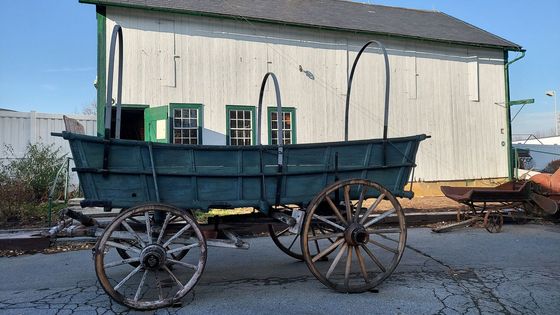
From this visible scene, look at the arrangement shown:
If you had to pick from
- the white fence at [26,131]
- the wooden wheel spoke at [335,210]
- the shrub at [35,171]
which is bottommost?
the wooden wheel spoke at [335,210]

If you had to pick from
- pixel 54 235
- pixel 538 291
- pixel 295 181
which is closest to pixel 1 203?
pixel 54 235

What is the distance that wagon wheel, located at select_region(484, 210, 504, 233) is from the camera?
26.7 ft

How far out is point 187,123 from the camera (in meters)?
11.8

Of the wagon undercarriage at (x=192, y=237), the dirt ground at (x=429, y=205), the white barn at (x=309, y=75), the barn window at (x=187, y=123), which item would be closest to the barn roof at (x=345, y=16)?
the white barn at (x=309, y=75)

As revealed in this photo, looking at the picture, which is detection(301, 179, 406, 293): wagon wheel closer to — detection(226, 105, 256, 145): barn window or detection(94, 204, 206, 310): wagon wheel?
detection(94, 204, 206, 310): wagon wheel

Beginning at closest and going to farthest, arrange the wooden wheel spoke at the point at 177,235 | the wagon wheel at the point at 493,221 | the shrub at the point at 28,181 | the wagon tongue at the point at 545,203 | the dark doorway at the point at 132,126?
the wooden wheel spoke at the point at 177,235 < the wagon wheel at the point at 493,221 < the wagon tongue at the point at 545,203 < the shrub at the point at 28,181 < the dark doorway at the point at 132,126

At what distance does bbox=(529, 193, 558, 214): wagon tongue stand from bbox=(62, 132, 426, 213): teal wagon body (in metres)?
5.11

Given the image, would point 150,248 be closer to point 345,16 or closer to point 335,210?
point 335,210

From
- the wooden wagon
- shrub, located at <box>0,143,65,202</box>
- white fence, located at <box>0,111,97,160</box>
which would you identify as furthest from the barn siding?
the wooden wagon

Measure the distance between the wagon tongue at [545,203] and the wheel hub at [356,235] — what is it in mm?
5628

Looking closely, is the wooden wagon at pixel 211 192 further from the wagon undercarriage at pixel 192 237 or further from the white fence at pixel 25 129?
the white fence at pixel 25 129

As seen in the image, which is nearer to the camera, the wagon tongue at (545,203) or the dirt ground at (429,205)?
the wagon tongue at (545,203)

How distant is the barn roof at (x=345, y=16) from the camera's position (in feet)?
39.5

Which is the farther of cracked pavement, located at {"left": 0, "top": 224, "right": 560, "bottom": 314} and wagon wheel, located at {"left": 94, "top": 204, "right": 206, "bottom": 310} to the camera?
cracked pavement, located at {"left": 0, "top": 224, "right": 560, "bottom": 314}
